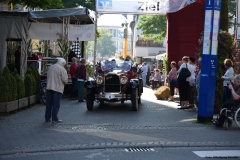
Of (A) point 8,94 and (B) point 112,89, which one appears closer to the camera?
(A) point 8,94

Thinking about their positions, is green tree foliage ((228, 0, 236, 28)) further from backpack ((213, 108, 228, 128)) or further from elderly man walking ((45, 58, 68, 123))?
elderly man walking ((45, 58, 68, 123))

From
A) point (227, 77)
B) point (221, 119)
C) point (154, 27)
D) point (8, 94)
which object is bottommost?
point (221, 119)

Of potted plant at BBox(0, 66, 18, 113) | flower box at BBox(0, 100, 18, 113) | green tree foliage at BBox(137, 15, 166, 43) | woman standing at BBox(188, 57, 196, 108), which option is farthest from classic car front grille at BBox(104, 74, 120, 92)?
green tree foliage at BBox(137, 15, 166, 43)

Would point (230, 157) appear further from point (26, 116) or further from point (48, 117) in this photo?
point (26, 116)

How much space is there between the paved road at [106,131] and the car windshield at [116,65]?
2004 millimetres

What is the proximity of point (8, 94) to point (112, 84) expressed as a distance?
142 inches

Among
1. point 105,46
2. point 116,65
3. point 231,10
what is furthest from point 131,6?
point 105,46

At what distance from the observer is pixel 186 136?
33.4 feet

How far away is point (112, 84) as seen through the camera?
15586 mm

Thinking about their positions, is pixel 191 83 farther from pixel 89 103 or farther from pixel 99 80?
pixel 89 103

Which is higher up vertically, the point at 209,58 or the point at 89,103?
the point at 209,58

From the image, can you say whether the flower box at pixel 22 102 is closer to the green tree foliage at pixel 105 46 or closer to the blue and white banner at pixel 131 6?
the blue and white banner at pixel 131 6

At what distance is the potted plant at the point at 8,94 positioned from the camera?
13430 millimetres

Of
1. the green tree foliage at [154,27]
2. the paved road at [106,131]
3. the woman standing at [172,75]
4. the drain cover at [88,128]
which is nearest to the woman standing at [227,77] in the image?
the paved road at [106,131]
